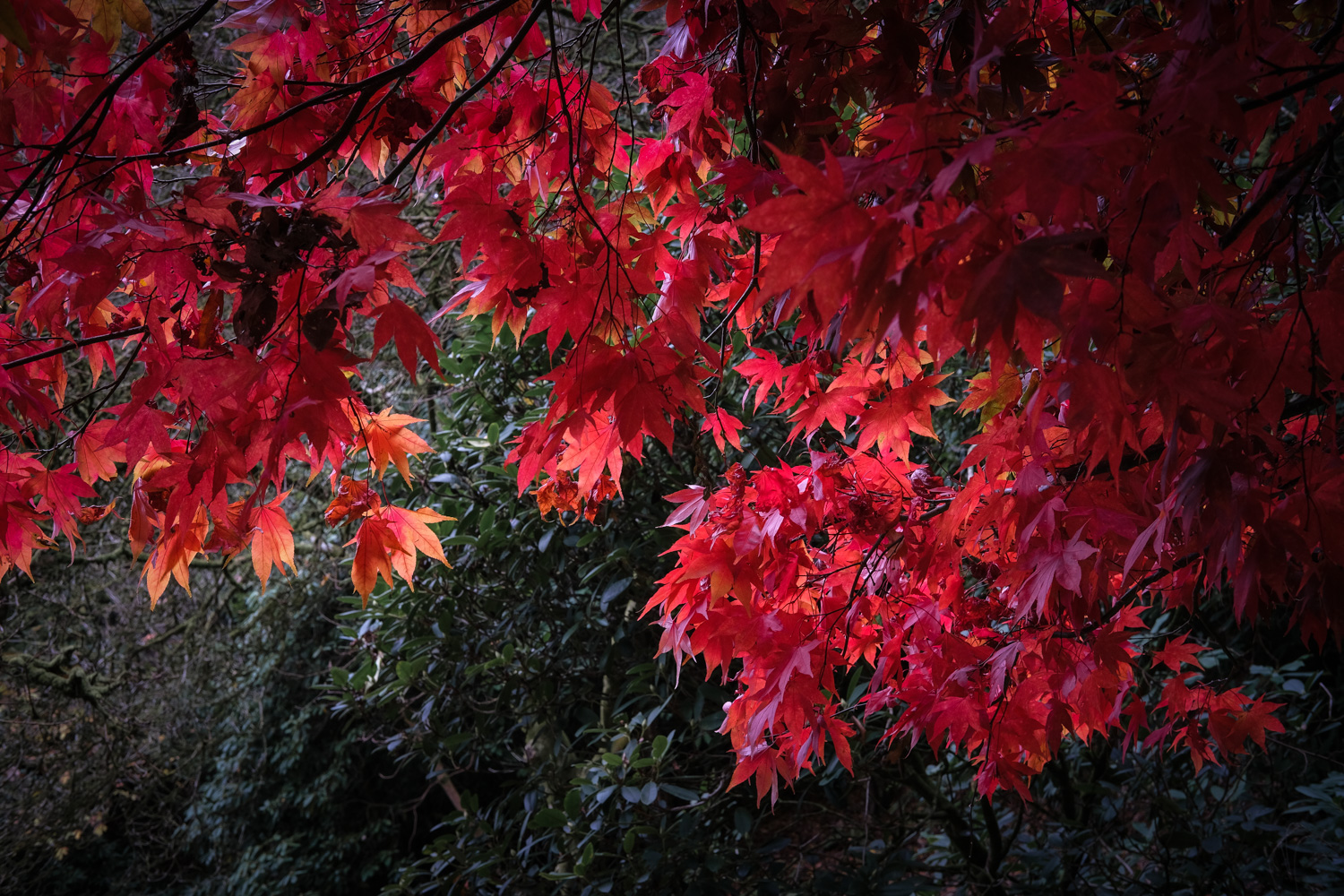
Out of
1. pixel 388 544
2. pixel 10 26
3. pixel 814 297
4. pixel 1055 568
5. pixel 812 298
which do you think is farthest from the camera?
pixel 388 544

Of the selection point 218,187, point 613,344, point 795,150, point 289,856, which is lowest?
point 289,856

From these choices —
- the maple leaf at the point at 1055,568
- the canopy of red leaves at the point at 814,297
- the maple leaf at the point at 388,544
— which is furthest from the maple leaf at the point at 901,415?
the maple leaf at the point at 388,544

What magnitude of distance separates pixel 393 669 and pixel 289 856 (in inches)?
69.6

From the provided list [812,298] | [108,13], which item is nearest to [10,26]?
[108,13]

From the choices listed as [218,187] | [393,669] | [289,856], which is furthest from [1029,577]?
[289,856]

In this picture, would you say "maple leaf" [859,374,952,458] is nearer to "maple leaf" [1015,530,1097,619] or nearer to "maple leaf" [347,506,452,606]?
"maple leaf" [1015,530,1097,619]

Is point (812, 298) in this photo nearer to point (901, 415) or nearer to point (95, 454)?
→ point (901, 415)

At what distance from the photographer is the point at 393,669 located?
2906 mm

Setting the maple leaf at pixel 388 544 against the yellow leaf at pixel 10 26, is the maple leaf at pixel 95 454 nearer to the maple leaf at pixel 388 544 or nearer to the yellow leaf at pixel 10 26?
the maple leaf at pixel 388 544

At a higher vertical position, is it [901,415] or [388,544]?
[388,544]

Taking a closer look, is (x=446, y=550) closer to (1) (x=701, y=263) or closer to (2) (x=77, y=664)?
(1) (x=701, y=263)

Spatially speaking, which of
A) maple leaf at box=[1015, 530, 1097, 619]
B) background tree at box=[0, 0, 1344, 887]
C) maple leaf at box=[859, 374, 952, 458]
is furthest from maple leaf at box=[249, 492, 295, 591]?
maple leaf at box=[1015, 530, 1097, 619]

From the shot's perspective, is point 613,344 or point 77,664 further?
point 77,664

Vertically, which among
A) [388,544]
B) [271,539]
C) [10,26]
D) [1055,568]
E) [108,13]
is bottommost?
[1055,568]
